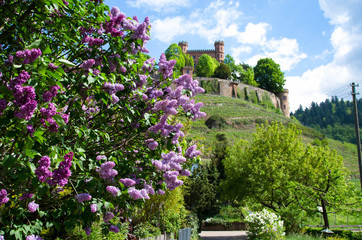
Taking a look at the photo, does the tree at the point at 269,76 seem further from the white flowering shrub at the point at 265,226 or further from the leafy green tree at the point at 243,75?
the white flowering shrub at the point at 265,226

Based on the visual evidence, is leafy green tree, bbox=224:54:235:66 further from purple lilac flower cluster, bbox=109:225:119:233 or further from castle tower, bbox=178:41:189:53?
purple lilac flower cluster, bbox=109:225:119:233

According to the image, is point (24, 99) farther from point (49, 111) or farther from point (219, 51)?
point (219, 51)

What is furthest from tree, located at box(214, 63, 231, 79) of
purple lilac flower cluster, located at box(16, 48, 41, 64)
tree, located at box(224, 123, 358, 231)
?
purple lilac flower cluster, located at box(16, 48, 41, 64)

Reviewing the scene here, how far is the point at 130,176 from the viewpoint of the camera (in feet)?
15.2

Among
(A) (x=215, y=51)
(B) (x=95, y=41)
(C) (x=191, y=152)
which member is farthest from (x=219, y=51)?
(B) (x=95, y=41)

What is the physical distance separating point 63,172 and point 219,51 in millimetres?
134405

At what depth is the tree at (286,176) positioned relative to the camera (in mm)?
19031

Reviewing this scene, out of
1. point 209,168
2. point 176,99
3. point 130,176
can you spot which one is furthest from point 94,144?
point 209,168

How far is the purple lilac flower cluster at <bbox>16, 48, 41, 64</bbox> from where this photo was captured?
2.94 meters

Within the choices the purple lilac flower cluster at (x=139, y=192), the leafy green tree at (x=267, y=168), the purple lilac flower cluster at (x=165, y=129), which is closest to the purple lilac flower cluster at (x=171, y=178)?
the purple lilac flower cluster at (x=139, y=192)

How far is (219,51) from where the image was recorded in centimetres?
13325

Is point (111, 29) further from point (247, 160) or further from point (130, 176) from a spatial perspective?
point (247, 160)

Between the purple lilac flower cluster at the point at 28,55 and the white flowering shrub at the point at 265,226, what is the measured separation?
47.5ft

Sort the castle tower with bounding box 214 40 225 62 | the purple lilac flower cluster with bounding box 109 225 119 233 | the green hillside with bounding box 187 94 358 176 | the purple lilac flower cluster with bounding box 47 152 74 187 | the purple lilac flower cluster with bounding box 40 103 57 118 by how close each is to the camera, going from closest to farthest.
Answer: the purple lilac flower cluster with bounding box 40 103 57 118 < the purple lilac flower cluster with bounding box 47 152 74 187 < the purple lilac flower cluster with bounding box 109 225 119 233 < the green hillside with bounding box 187 94 358 176 < the castle tower with bounding box 214 40 225 62
